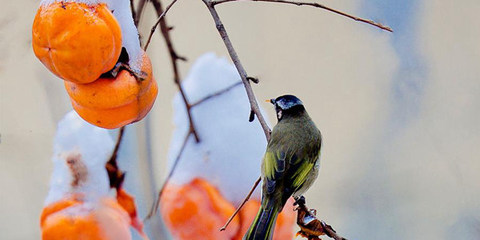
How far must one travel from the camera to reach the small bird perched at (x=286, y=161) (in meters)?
0.58

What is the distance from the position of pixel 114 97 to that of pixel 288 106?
0.85 feet

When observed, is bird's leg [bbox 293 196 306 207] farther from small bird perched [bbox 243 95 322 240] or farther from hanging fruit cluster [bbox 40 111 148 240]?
hanging fruit cluster [bbox 40 111 148 240]

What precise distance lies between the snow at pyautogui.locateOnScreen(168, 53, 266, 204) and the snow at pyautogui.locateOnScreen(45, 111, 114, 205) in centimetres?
6

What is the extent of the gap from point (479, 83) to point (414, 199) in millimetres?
159

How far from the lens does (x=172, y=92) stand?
26.9 inches

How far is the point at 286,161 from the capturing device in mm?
677

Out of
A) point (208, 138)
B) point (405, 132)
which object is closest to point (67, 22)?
point (208, 138)

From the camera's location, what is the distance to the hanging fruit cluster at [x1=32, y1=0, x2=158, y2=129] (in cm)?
47

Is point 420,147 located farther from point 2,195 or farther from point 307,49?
point 2,195

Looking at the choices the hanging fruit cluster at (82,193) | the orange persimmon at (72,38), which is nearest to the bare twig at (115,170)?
the hanging fruit cluster at (82,193)

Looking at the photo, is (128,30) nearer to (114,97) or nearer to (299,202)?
(114,97)

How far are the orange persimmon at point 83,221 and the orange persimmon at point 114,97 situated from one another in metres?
0.08

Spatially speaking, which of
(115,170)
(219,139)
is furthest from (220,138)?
(115,170)

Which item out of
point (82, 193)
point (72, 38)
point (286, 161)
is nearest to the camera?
point (72, 38)
